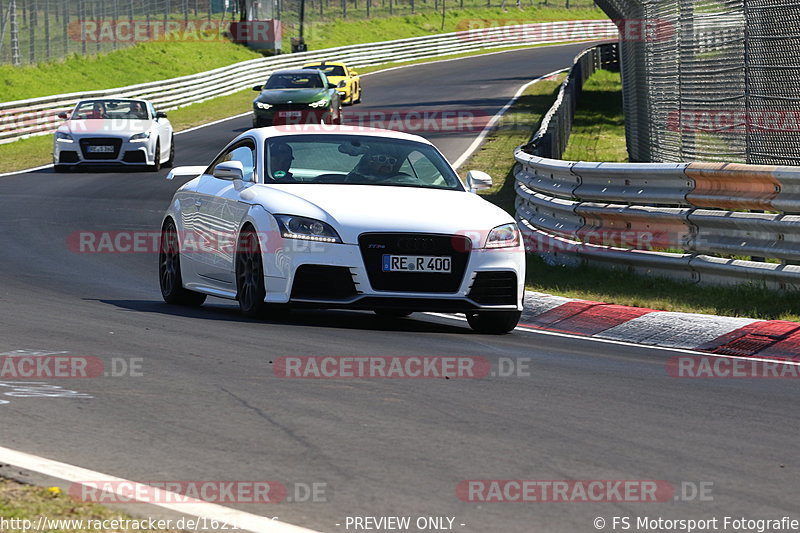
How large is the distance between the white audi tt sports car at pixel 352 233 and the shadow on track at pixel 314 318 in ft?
0.51

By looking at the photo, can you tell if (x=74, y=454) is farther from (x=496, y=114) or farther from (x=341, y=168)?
(x=496, y=114)

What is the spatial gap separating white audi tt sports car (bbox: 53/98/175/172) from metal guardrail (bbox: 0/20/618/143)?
7880 mm

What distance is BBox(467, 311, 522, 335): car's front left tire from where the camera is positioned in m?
10.2

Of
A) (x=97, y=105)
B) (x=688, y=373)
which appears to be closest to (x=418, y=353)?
(x=688, y=373)

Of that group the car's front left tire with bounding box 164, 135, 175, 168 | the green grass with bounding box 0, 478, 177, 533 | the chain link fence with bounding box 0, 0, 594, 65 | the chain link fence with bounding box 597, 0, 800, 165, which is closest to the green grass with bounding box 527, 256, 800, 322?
the chain link fence with bounding box 597, 0, 800, 165

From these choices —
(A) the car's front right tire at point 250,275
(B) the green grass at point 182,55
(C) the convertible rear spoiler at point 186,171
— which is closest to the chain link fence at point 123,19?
(B) the green grass at point 182,55

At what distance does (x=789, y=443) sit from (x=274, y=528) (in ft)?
8.51

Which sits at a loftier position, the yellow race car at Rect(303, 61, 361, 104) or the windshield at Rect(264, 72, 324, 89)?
the windshield at Rect(264, 72, 324, 89)


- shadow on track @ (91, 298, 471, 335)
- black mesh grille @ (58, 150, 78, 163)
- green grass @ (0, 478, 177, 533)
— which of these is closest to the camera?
green grass @ (0, 478, 177, 533)

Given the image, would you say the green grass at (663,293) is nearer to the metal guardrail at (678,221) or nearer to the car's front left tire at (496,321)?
the metal guardrail at (678,221)

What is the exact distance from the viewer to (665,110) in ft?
55.0

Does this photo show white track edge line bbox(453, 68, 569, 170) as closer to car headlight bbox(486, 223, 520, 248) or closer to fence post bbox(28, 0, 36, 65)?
fence post bbox(28, 0, 36, 65)

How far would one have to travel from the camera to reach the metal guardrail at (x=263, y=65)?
36156 millimetres

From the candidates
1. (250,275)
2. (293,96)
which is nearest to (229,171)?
(250,275)
